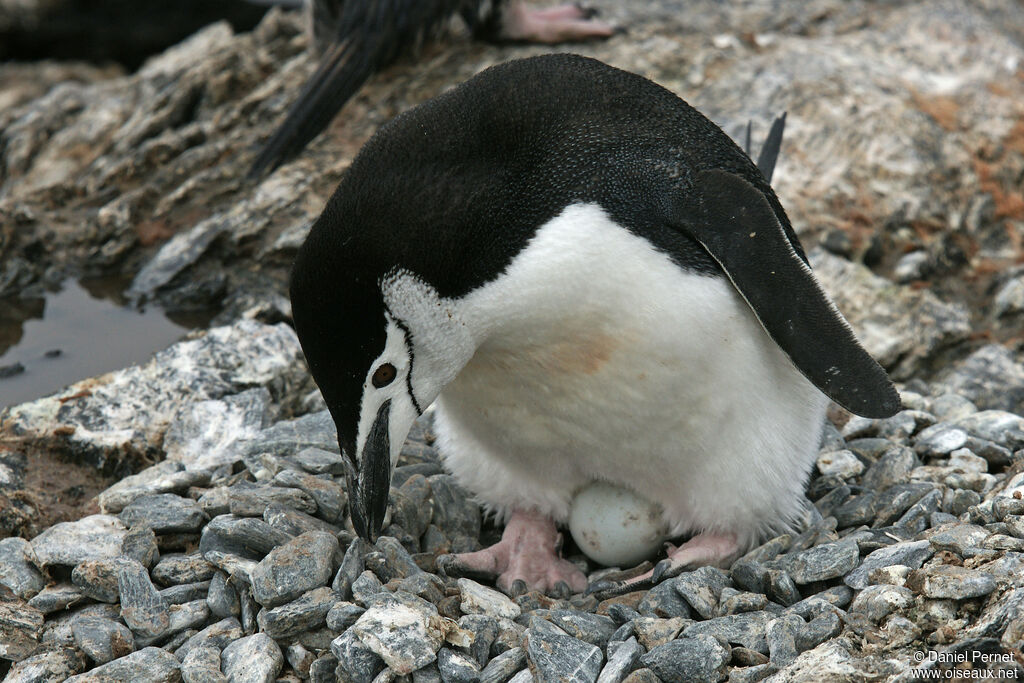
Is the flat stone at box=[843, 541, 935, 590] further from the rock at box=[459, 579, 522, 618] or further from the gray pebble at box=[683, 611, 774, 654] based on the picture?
the rock at box=[459, 579, 522, 618]

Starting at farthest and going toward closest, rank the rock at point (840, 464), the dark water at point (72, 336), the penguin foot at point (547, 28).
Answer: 1. the penguin foot at point (547, 28)
2. the dark water at point (72, 336)
3. the rock at point (840, 464)

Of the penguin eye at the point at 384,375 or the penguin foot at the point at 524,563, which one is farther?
the penguin foot at the point at 524,563

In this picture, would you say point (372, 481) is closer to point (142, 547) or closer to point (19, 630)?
point (142, 547)

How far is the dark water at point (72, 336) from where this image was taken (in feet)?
A: 11.7

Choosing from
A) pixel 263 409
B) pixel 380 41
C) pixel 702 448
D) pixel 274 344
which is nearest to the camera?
pixel 702 448

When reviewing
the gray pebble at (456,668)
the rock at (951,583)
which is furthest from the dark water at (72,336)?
the rock at (951,583)

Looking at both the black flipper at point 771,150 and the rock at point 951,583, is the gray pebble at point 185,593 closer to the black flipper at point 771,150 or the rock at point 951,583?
the rock at point 951,583

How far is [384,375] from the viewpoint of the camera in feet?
7.38

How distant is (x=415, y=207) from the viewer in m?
2.18

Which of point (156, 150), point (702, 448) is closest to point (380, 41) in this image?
point (156, 150)

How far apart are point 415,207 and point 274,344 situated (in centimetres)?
148

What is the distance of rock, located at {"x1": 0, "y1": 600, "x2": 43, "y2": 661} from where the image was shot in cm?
229

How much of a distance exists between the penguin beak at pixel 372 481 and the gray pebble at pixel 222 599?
0.30 m

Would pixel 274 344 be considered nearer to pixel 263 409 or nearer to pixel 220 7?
pixel 263 409
